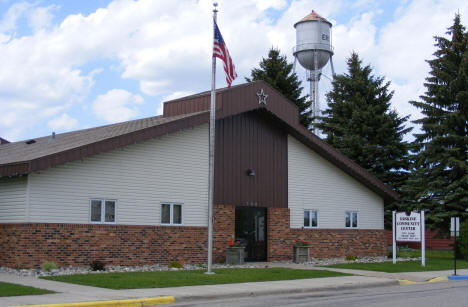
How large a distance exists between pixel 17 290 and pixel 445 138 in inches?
1022

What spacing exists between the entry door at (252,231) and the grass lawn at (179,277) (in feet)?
16.3

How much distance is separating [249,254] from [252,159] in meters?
4.14

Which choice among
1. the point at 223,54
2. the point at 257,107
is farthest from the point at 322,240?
the point at 223,54

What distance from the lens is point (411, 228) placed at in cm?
2580

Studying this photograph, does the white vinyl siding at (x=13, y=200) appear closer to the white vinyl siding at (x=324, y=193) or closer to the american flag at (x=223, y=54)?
the american flag at (x=223, y=54)

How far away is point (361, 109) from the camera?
131 feet

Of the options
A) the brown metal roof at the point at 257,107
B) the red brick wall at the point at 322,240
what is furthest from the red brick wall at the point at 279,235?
the brown metal roof at the point at 257,107

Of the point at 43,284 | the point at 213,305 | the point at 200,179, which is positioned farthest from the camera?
the point at 200,179

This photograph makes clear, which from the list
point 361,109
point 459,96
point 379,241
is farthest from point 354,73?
point 379,241

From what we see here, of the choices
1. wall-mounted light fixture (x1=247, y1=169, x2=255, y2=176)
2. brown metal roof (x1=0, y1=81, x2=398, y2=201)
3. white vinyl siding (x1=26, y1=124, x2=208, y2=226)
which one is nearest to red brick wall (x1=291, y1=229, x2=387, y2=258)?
brown metal roof (x1=0, y1=81, x2=398, y2=201)

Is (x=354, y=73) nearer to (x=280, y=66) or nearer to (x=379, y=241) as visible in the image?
(x=280, y=66)

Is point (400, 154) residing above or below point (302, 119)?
below

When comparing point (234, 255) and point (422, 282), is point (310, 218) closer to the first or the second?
point (234, 255)

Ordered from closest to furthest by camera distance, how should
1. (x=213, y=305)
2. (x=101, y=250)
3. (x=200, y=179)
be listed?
(x=213, y=305) < (x=101, y=250) < (x=200, y=179)
